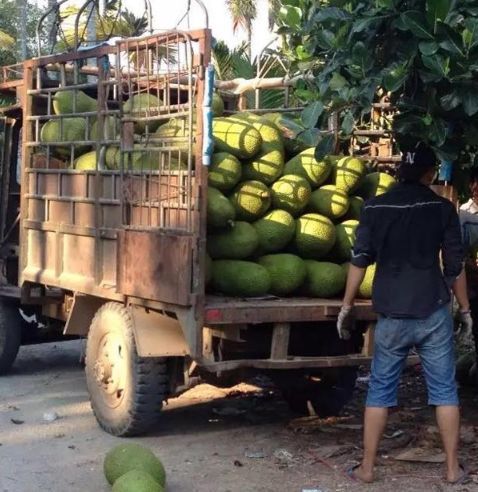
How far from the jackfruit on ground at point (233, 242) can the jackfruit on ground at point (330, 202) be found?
1.83ft

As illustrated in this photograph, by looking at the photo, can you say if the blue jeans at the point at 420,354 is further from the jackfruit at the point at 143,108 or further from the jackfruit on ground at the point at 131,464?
the jackfruit at the point at 143,108

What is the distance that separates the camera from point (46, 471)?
569 centimetres

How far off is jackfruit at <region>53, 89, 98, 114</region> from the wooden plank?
2.32m

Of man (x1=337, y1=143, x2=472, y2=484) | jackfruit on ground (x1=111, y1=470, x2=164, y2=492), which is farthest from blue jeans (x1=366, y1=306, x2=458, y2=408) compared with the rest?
jackfruit on ground (x1=111, y1=470, x2=164, y2=492)

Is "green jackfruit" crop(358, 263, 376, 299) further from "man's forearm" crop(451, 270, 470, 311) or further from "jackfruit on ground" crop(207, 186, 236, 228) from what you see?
"jackfruit on ground" crop(207, 186, 236, 228)

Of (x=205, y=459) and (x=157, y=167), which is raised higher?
(x=157, y=167)

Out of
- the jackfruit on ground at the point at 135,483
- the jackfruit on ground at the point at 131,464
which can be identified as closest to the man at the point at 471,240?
the jackfruit on ground at the point at 131,464

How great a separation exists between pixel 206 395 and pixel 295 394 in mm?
971

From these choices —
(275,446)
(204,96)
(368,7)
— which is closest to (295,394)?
(275,446)

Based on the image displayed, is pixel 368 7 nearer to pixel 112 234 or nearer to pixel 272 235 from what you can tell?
pixel 272 235

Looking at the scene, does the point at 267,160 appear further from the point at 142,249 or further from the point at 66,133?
the point at 66,133

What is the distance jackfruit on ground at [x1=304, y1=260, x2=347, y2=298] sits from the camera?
6035 mm

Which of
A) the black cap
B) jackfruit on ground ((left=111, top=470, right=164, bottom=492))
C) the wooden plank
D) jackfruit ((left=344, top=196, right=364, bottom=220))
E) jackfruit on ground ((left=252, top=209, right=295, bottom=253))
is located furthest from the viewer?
jackfruit ((left=344, top=196, right=364, bottom=220))

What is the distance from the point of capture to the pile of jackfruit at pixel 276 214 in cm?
589
